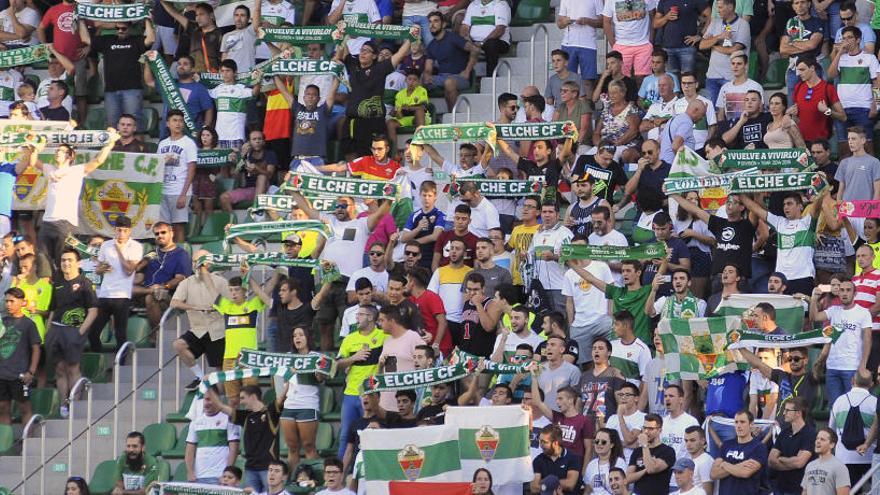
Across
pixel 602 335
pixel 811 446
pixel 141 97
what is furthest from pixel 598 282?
pixel 141 97

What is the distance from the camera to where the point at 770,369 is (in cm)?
1948

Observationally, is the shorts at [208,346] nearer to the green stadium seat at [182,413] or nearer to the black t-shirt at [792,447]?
the green stadium seat at [182,413]

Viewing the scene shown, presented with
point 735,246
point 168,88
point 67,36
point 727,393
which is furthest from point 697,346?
point 67,36

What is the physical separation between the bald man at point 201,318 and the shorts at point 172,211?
2.48 metres

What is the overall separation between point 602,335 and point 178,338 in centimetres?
464

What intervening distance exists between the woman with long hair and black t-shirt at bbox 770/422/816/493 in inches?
191

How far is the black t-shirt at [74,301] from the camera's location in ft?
76.6

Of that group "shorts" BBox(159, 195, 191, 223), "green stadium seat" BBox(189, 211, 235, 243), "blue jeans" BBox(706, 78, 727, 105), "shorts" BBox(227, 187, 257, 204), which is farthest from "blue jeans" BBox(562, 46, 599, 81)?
"shorts" BBox(159, 195, 191, 223)

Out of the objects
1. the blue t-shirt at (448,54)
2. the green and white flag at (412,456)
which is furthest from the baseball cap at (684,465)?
the blue t-shirt at (448,54)

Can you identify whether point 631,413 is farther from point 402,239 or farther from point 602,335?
point 402,239

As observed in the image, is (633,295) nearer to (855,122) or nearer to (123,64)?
(855,122)

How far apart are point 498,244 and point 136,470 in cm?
438

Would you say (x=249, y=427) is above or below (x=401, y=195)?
below

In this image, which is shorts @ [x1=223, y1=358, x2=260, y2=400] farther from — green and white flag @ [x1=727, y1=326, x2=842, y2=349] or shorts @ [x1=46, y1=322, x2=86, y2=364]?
green and white flag @ [x1=727, y1=326, x2=842, y2=349]
